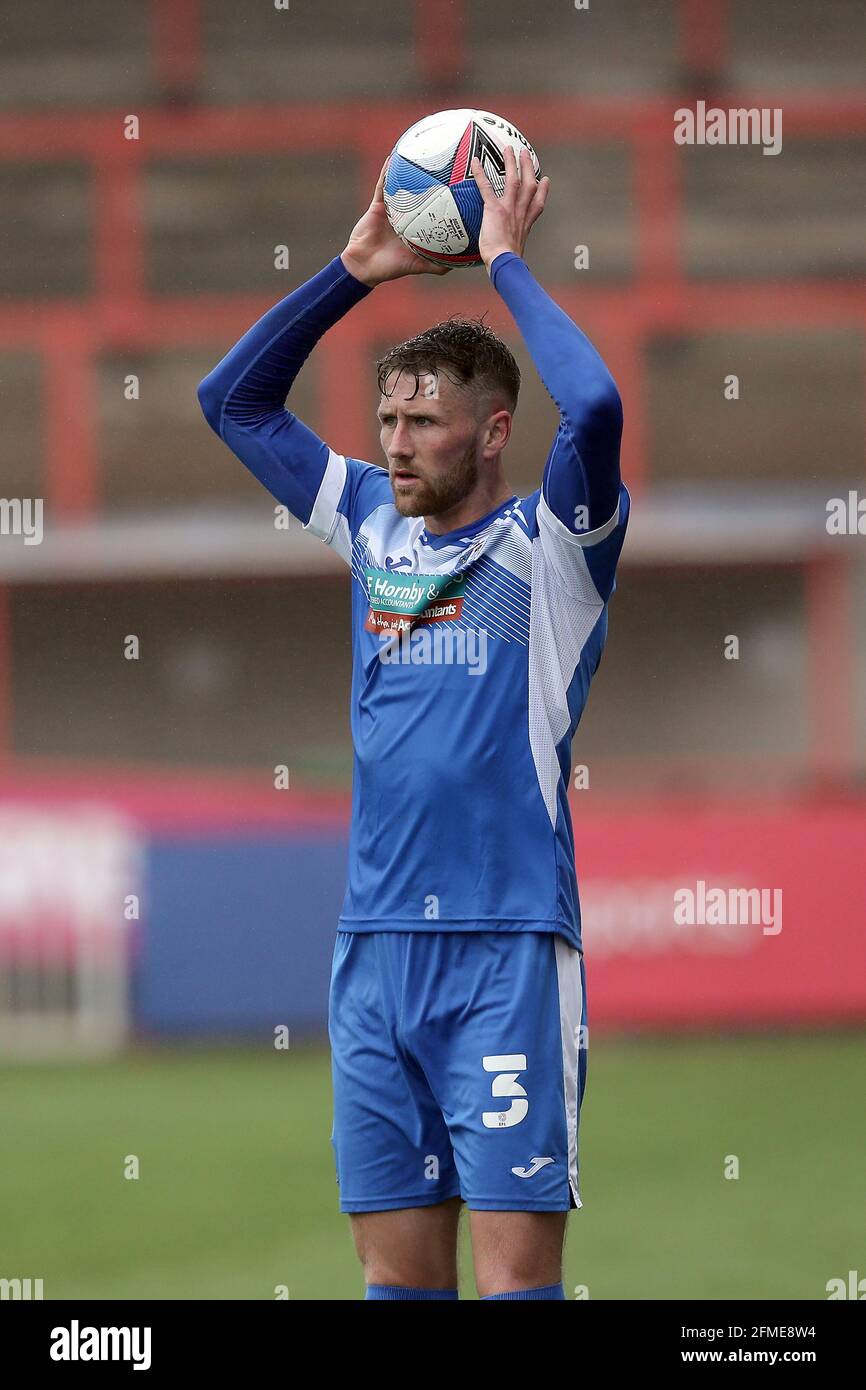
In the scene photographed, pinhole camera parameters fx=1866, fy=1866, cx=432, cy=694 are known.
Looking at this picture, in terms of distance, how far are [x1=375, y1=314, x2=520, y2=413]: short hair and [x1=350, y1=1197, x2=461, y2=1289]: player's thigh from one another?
122 cm

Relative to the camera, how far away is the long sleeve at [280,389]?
3045 millimetres

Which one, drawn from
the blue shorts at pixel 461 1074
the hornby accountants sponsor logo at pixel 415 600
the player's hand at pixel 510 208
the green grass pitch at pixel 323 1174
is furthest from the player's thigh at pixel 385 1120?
the green grass pitch at pixel 323 1174

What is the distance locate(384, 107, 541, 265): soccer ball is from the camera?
2.96 m

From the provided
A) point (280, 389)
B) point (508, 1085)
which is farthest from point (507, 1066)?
point (280, 389)

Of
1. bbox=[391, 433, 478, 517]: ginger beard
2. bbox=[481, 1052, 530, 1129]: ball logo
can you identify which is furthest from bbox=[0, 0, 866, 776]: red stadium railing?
bbox=[481, 1052, 530, 1129]: ball logo

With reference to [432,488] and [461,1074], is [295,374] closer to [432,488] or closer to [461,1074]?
[432,488]

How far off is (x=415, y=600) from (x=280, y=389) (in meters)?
0.51

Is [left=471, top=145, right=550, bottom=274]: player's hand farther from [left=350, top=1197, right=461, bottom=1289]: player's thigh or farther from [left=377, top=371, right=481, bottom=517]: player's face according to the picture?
[left=350, top=1197, right=461, bottom=1289]: player's thigh

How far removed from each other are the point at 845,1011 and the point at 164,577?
6.50 meters

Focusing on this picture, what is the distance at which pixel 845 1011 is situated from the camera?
8.69m

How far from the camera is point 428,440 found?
109 inches

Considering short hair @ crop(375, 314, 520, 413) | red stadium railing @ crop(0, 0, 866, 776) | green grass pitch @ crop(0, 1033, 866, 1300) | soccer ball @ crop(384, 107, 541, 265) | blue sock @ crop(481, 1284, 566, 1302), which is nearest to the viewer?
blue sock @ crop(481, 1284, 566, 1302)

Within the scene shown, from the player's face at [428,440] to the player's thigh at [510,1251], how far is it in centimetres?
104
